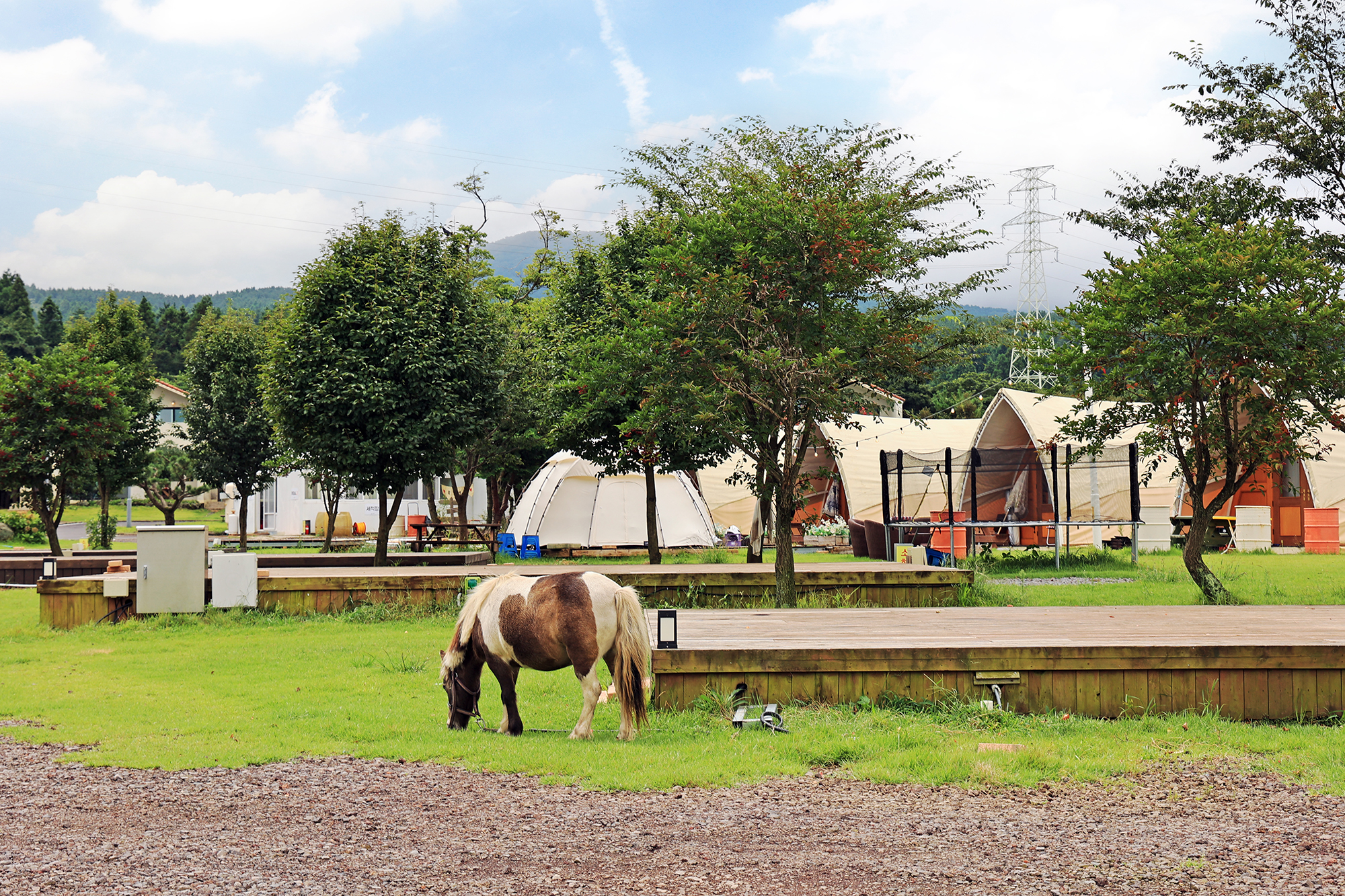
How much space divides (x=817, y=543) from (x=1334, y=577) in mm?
12432

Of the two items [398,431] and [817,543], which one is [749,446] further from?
[817,543]

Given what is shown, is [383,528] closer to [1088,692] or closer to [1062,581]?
[1062,581]

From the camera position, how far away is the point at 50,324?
74500 millimetres

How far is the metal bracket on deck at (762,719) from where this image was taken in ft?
20.2

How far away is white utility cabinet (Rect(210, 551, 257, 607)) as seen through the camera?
1180 centimetres

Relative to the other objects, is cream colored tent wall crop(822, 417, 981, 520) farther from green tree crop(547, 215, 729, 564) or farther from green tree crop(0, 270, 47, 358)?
green tree crop(0, 270, 47, 358)

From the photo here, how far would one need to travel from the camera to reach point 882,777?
17.1 feet

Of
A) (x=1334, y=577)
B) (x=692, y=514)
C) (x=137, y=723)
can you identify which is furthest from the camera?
(x=692, y=514)

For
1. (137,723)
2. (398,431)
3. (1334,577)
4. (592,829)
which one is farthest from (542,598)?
(1334,577)

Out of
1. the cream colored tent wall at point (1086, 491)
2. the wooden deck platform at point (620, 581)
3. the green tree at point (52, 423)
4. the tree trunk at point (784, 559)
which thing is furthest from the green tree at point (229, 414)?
the cream colored tent wall at point (1086, 491)

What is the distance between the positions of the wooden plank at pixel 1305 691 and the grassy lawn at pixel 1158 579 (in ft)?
14.0

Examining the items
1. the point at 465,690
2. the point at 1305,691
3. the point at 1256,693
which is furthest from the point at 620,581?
the point at 1305,691

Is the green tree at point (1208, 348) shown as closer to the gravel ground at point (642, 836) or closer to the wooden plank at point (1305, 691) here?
the wooden plank at point (1305, 691)

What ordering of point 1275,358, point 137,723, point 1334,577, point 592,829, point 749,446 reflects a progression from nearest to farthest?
point 592,829 → point 137,723 → point 1275,358 → point 749,446 → point 1334,577
